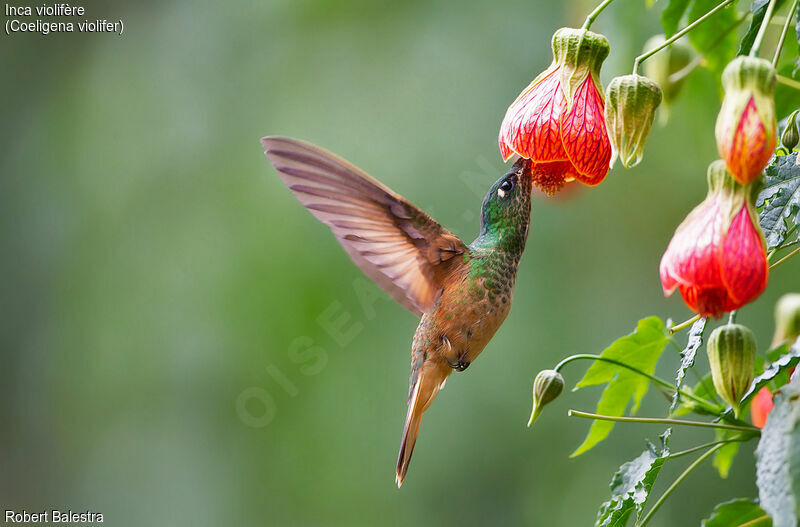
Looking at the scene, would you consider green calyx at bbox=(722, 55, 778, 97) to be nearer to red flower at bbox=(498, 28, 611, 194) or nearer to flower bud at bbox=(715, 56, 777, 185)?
flower bud at bbox=(715, 56, 777, 185)

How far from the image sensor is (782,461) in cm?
53

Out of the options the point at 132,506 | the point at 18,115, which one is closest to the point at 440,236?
the point at 132,506

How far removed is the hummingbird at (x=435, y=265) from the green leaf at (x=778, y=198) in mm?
231

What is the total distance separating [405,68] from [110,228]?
36.7 inches

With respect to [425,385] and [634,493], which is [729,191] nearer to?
[634,493]

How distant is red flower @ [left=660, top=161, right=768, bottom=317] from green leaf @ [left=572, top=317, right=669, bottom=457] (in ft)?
0.77

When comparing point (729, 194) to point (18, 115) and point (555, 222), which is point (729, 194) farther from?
point (18, 115)

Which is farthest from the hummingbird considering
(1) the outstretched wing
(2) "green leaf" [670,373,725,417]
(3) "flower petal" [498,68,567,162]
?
(2) "green leaf" [670,373,725,417]

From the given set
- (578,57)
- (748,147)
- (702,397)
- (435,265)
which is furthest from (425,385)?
(748,147)

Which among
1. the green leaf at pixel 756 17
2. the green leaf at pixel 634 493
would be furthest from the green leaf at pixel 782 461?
the green leaf at pixel 756 17

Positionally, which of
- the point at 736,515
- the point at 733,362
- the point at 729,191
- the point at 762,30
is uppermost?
the point at 762,30

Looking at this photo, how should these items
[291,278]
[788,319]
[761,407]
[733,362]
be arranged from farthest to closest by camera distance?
[291,278]
[788,319]
[761,407]
[733,362]

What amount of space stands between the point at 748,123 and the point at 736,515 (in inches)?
13.3

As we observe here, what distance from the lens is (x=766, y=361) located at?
854 millimetres
